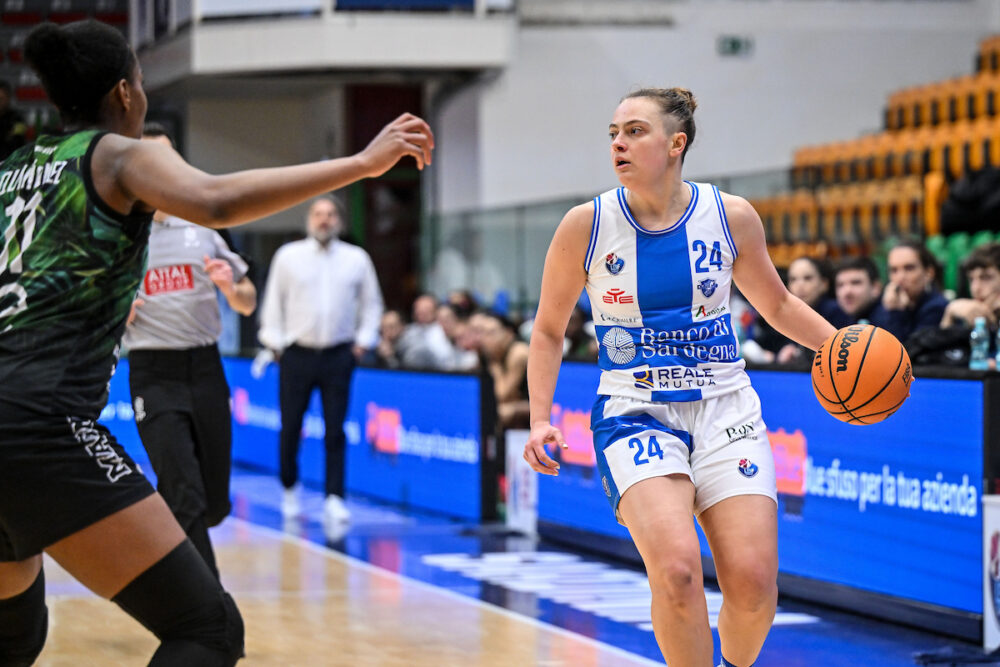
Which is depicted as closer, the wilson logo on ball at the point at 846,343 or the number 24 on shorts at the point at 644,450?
the number 24 on shorts at the point at 644,450

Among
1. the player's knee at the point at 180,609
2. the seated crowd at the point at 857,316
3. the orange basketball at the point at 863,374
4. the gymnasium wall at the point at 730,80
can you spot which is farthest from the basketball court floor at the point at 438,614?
the gymnasium wall at the point at 730,80

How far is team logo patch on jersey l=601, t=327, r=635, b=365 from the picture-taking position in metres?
4.38

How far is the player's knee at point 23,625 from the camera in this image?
3562mm

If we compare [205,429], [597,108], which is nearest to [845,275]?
[205,429]

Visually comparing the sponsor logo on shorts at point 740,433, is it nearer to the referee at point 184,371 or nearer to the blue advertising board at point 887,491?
the blue advertising board at point 887,491

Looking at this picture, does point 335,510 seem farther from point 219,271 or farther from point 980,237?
point 980,237

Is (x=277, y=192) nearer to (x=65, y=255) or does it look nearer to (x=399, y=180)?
(x=65, y=255)

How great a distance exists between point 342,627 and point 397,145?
3.90 metres

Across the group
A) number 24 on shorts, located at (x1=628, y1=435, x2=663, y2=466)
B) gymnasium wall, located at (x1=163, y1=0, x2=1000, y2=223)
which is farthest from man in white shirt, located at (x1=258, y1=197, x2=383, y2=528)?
gymnasium wall, located at (x1=163, y1=0, x2=1000, y2=223)

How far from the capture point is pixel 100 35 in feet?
10.9

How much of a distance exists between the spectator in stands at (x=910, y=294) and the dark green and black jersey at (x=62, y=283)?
5.87 m

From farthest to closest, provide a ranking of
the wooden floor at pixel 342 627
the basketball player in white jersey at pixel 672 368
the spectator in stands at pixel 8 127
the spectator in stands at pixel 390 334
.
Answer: the spectator in stands at pixel 390 334 → the spectator in stands at pixel 8 127 → the wooden floor at pixel 342 627 → the basketball player in white jersey at pixel 672 368

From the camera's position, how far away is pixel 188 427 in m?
6.16

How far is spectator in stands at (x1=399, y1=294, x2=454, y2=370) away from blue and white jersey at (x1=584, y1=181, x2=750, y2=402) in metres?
8.42
